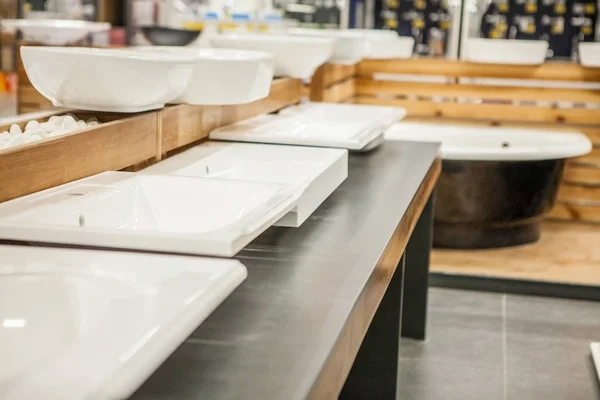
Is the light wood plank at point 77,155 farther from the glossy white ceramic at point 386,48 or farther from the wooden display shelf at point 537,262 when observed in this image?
the glossy white ceramic at point 386,48

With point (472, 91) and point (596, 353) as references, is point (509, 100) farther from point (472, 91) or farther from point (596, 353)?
point (596, 353)

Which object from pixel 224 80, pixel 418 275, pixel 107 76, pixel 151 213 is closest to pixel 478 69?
→ pixel 418 275

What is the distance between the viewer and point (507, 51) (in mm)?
5270

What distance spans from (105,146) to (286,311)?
71cm

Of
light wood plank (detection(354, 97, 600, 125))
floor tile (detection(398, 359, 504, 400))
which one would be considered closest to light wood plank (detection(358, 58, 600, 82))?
light wood plank (detection(354, 97, 600, 125))

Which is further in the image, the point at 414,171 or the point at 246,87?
the point at 414,171

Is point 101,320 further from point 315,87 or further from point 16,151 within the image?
point 315,87

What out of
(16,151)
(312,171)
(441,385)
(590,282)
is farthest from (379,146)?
(16,151)

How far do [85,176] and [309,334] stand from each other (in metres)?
0.75

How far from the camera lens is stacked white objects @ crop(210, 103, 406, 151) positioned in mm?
2467

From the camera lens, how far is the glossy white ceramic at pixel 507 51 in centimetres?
520

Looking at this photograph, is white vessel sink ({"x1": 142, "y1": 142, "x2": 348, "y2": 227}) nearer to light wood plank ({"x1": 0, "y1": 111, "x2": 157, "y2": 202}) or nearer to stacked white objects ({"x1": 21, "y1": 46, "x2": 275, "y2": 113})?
light wood plank ({"x1": 0, "y1": 111, "x2": 157, "y2": 202})

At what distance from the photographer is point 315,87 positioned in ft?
13.2

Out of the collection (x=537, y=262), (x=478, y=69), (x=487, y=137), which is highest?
(x=478, y=69)
